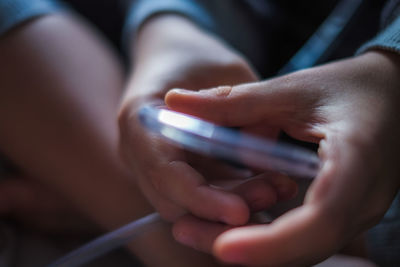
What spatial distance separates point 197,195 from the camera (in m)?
0.30

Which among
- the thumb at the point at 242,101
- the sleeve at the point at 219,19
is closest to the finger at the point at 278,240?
the thumb at the point at 242,101

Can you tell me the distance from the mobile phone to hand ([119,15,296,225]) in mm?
15

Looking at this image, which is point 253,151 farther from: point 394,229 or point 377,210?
point 394,229

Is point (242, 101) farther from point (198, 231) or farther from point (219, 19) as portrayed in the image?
point (219, 19)

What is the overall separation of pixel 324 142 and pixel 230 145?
0.27ft

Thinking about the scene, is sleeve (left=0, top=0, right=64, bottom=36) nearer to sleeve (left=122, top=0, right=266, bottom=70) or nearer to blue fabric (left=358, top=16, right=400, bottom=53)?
sleeve (left=122, top=0, right=266, bottom=70)

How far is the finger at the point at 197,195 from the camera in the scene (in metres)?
0.29

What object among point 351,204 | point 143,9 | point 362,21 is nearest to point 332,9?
point 362,21

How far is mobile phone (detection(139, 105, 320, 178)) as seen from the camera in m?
0.30

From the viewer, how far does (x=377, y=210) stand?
0.30 m

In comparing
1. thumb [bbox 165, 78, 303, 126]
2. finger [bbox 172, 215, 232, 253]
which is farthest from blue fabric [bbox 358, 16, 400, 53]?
finger [bbox 172, 215, 232, 253]

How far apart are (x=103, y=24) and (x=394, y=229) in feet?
1.97

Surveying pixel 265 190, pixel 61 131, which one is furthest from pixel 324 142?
pixel 61 131

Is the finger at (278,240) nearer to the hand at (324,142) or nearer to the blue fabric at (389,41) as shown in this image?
the hand at (324,142)
